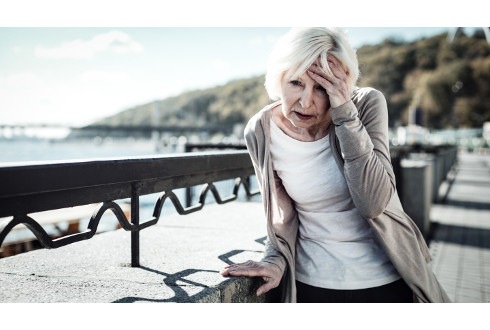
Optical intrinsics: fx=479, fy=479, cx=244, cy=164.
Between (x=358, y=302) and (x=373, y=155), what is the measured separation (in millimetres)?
596

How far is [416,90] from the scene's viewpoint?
7931 cm

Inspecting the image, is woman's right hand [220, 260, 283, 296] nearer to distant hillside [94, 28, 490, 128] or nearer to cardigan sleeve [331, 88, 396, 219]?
cardigan sleeve [331, 88, 396, 219]

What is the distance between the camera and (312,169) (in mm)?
1918

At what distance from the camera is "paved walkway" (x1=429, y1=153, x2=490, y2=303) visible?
4508mm

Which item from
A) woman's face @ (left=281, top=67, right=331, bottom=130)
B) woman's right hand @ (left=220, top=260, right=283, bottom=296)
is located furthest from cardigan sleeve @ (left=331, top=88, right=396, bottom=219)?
woman's right hand @ (left=220, top=260, right=283, bottom=296)

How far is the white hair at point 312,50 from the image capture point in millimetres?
1695

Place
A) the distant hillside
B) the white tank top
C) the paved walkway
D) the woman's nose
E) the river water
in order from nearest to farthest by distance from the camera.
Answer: the woman's nose < the white tank top < the paved walkway < the river water < the distant hillside

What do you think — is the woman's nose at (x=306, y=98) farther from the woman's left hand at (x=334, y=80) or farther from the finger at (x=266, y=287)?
the finger at (x=266, y=287)

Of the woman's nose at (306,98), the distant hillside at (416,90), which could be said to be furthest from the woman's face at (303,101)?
the distant hillside at (416,90)

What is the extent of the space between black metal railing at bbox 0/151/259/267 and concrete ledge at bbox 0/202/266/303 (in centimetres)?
20

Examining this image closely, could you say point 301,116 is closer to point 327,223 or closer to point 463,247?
point 327,223

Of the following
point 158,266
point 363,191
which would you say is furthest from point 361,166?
point 158,266

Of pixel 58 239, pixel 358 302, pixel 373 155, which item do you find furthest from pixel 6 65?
pixel 358 302
